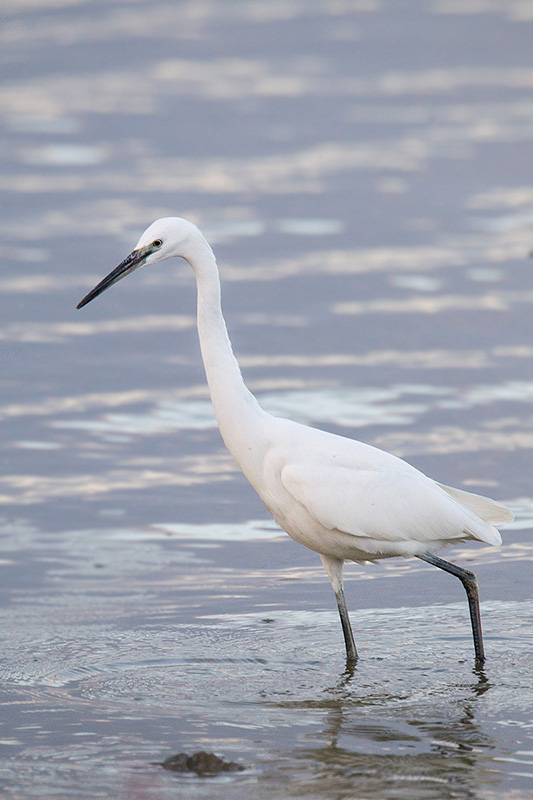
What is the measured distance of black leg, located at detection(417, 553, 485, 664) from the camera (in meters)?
7.07

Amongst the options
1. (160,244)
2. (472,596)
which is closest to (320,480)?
(472,596)

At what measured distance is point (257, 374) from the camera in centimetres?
1159

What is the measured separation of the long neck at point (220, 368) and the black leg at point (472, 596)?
1165mm

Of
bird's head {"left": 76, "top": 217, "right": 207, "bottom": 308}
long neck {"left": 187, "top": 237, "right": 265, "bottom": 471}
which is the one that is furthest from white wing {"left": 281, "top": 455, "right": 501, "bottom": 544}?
bird's head {"left": 76, "top": 217, "right": 207, "bottom": 308}

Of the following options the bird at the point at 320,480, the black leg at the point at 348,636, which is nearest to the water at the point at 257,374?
the black leg at the point at 348,636

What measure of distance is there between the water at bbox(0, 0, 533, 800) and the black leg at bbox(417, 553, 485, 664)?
0.11 meters

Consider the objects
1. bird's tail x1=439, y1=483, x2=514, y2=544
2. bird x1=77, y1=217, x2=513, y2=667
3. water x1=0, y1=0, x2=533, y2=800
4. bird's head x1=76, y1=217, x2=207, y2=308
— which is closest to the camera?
water x1=0, y1=0, x2=533, y2=800

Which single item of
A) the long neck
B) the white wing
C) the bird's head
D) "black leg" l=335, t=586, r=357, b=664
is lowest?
"black leg" l=335, t=586, r=357, b=664

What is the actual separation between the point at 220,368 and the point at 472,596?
5.88 ft

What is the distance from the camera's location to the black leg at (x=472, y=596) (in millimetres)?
7070

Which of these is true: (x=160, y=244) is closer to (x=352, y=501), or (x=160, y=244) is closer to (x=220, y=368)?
(x=220, y=368)

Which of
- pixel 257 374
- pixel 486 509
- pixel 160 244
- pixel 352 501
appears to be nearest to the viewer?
pixel 160 244

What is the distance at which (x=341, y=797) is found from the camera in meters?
5.48

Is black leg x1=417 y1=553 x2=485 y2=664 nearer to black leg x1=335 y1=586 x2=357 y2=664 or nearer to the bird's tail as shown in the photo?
the bird's tail
